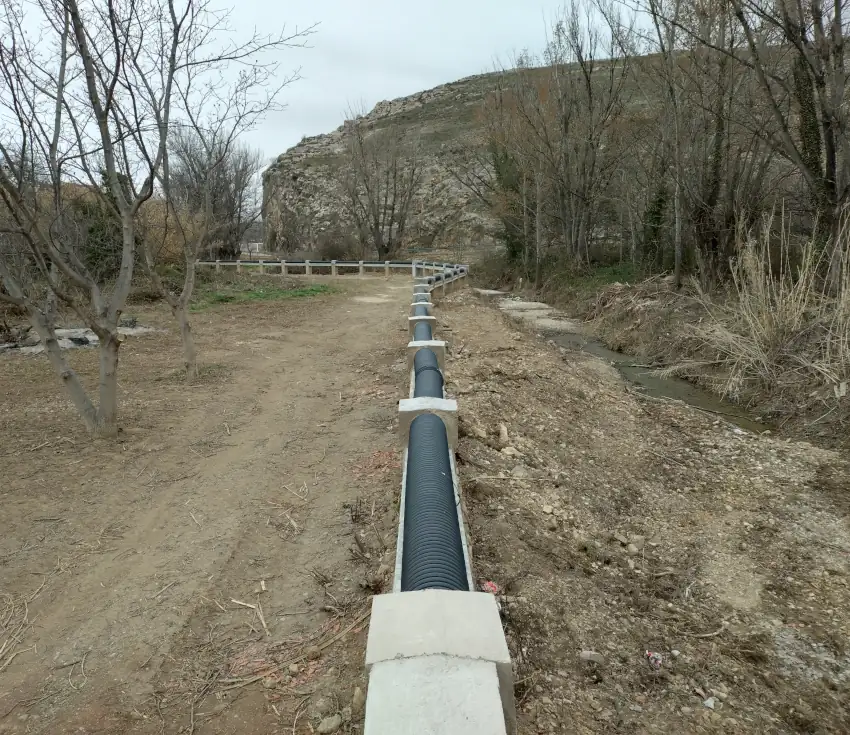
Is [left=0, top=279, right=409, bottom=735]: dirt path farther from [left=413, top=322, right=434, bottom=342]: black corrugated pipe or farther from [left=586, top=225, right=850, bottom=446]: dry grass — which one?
[left=586, top=225, right=850, bottom=446]: dry grass

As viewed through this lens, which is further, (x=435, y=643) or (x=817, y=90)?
(x=817, y=90)

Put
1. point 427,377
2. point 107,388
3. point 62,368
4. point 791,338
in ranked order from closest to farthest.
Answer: point 427,377, point 62,368, point 107,388, point 791,338

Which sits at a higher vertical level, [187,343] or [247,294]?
[247,294]

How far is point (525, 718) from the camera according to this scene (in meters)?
2.46

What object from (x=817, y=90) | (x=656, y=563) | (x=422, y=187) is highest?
(x=422, y=187)

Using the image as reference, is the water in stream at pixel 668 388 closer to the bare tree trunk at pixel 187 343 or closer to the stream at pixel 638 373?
the stream at pixel 638 373

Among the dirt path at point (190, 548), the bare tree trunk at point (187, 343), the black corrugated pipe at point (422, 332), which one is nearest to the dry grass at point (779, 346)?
the black corrugated pipe at point (422, 332)

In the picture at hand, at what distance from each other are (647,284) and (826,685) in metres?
13.9

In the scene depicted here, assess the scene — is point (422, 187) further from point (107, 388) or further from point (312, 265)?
point (107, 388)

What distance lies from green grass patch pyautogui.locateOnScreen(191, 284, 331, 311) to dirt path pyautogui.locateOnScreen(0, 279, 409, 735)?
373 inches

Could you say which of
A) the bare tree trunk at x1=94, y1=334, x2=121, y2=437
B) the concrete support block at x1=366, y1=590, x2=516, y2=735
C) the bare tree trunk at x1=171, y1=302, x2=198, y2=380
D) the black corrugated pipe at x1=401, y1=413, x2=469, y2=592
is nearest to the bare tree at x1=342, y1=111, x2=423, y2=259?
the bare tree trunk at x1=171, y1=302, x2=198, y2=380

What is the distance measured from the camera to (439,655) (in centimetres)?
174

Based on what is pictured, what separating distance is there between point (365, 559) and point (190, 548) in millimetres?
1246

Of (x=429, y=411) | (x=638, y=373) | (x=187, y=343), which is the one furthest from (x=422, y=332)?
(x=638, y=373)
